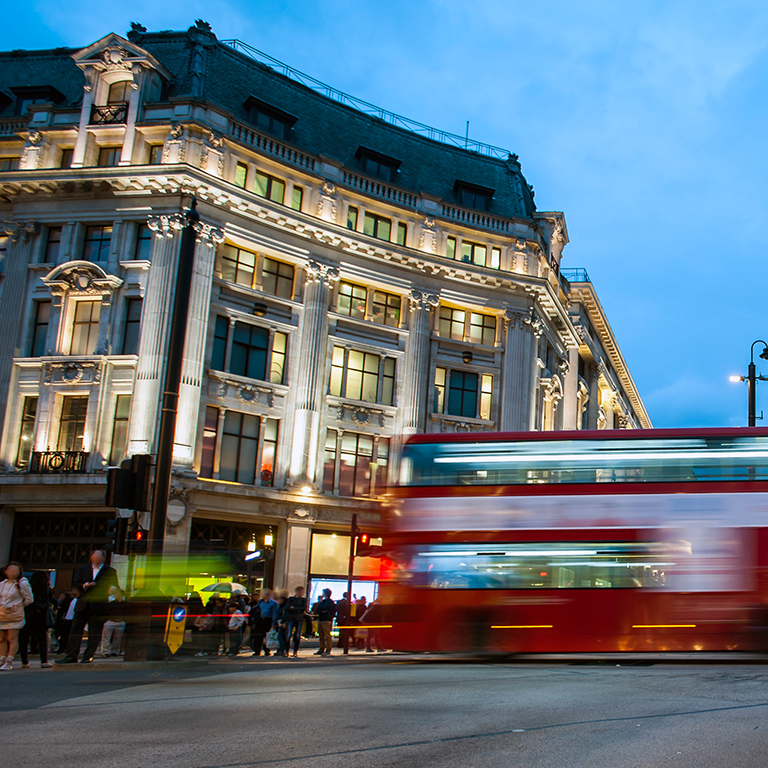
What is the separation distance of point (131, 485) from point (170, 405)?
1.50m

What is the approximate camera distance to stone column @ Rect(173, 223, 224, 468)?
30.9 meters

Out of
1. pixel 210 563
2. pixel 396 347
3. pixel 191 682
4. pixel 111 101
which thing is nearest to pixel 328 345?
pixel 396 347

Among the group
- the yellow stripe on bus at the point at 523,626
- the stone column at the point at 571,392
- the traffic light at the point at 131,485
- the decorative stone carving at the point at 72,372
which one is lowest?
the yellow stripe on bus at the point at 523,626

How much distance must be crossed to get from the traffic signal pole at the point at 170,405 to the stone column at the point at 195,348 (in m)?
15.2

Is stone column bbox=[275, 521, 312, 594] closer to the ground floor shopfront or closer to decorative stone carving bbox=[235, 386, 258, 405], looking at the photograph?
the ground floor shopfront

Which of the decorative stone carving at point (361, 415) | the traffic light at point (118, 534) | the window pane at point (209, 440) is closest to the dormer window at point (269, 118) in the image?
the decorative stone carving at point (361, 415)

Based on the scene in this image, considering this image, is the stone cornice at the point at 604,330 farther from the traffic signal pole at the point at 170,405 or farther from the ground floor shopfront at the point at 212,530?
the traffic signal pole at the point at 170,405

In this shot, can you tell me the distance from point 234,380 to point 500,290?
12908mm

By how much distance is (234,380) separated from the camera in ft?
109

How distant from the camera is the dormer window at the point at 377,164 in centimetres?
3941

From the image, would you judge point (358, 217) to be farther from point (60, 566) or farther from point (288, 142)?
point (60, 566)

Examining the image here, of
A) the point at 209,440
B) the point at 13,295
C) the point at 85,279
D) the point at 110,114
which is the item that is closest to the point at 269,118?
the point at 110,114

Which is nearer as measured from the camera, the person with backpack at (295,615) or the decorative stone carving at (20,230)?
the person with backpack at (295,615)

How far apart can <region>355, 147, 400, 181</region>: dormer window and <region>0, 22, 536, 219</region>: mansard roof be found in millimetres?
400
